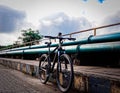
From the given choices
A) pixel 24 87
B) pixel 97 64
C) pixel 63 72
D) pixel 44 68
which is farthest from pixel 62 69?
pixel 97 64

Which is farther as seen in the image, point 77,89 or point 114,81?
point 77,89

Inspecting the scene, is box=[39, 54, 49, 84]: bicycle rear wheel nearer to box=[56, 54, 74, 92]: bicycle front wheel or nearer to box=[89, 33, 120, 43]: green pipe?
box=[56, 54, 74, 92]: bicycle front wheel

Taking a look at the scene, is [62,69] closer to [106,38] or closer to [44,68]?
[44,68]

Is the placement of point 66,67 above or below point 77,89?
above

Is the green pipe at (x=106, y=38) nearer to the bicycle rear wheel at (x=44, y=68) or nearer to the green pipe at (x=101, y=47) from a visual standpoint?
the green pipe at (x=101, y=47)

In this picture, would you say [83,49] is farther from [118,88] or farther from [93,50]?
[118,88]

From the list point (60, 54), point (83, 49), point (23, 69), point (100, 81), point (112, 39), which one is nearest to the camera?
point (100, 81)

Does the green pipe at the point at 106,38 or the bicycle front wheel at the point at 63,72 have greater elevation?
the green pipe at the point at 106,38

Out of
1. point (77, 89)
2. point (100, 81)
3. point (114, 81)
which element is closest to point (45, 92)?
point (77, 89)

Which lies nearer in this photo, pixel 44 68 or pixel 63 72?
pixel 63 72

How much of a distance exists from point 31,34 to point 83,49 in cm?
6110

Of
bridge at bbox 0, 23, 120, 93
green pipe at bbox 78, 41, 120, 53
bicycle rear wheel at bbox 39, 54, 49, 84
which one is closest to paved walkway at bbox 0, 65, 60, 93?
bicycle rear wheel at bbox 39, 54, 49, 84

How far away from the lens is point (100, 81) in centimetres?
386

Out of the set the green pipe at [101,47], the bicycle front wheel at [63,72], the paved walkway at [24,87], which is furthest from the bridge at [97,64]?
the paved walkway at [24,87]
